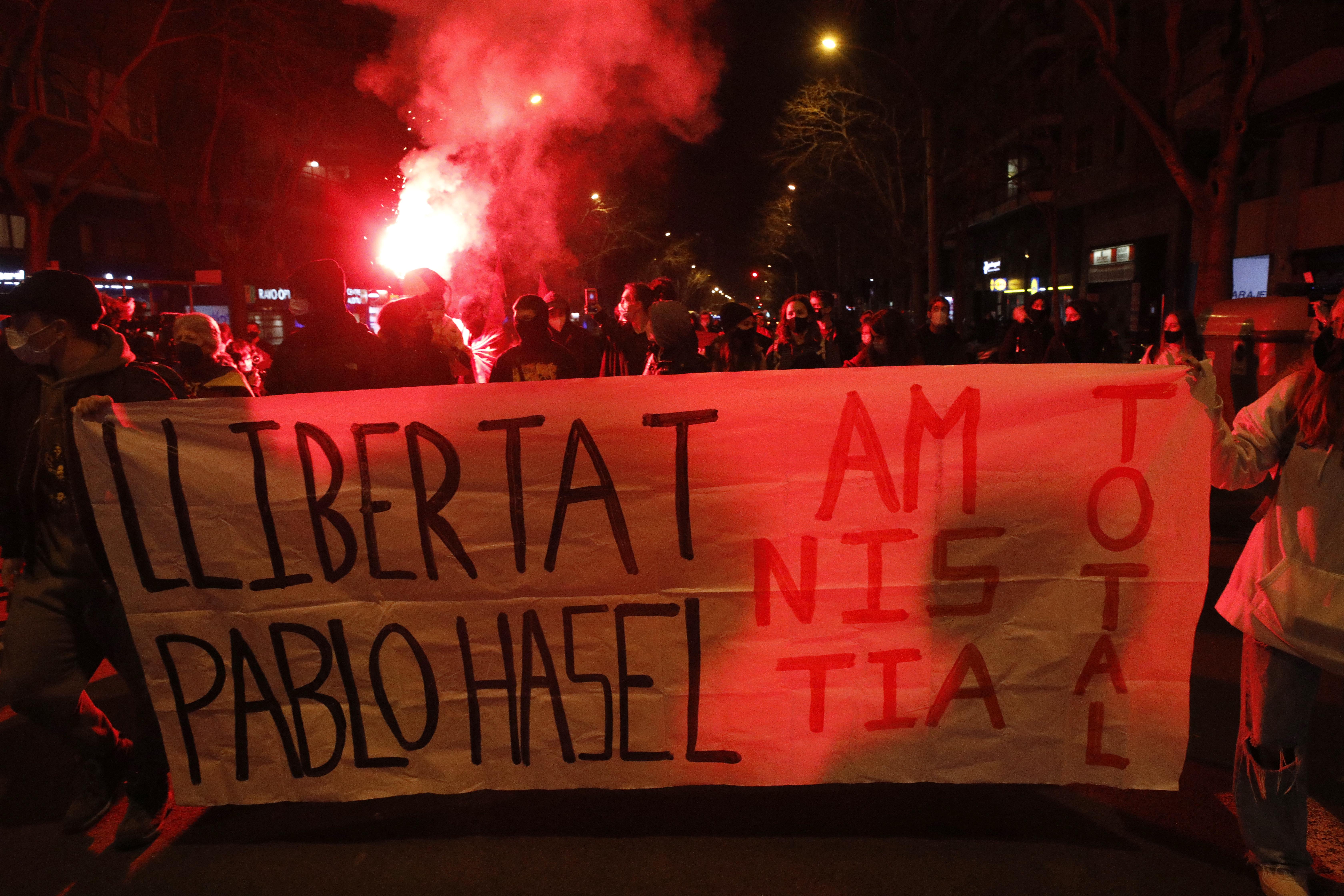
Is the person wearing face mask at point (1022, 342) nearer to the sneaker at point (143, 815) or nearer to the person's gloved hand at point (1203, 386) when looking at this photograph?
the person's gloved hand at point (1203, 386)

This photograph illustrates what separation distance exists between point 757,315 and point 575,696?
495cm

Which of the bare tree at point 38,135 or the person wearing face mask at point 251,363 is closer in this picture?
the person wearing face mask at point 251,363

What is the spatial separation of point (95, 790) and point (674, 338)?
3651mm

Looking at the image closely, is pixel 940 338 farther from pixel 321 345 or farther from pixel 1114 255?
pixel 1114 255

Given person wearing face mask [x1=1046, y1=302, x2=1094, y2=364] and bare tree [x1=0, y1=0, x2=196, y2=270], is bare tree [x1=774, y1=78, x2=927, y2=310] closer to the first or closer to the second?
person wearing face mask [x1=1046, y1=302, x2=1094, y2=364]

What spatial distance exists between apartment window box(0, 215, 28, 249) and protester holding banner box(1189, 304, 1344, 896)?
26959 millimetres

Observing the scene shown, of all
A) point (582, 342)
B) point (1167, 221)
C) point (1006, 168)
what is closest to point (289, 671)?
point (582, 342)

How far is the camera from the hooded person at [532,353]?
582 centimetres

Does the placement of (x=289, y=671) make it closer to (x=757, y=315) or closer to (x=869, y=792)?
(x=869, y=792)

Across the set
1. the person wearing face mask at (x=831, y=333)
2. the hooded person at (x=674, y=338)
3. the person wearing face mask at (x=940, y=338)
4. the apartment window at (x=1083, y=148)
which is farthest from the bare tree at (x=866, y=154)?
the hooded person at (x=674, y=338)

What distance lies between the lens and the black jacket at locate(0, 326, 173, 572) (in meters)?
3.04

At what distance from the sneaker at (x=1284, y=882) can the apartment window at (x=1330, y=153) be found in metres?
20.0

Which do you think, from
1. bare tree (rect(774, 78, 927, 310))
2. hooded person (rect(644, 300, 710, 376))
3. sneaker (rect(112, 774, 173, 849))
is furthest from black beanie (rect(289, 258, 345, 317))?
bare tree (rect(774, 78, 927, 310))

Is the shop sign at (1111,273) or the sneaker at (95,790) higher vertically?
the shop sign at (1111,273)
